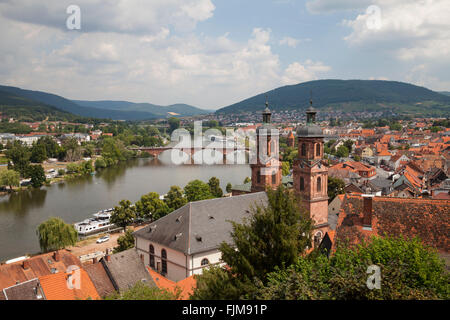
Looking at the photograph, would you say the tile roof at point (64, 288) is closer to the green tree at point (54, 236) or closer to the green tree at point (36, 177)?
the green tree at point (54, 236)

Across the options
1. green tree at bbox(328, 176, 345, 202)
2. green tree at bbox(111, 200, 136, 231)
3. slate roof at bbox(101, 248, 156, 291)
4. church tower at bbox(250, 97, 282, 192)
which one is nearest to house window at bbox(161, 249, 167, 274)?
slate roof at bbox(101, 248, 156, 291)

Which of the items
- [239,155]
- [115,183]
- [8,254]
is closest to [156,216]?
[8,254]

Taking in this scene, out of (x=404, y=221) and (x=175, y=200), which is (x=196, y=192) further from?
(x=404, y=221)

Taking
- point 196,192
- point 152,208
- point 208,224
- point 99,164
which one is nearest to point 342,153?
point 99,164

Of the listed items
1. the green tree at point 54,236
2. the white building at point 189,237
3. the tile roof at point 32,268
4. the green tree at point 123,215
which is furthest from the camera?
the green tree at point 123,215
